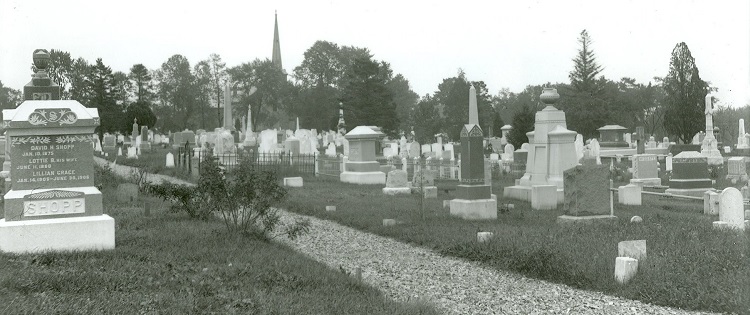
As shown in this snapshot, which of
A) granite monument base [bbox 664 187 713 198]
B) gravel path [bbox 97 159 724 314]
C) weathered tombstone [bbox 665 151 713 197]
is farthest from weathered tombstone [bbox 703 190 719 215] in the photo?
gravel path [bbox 97 159 724 314]

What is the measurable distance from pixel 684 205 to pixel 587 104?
145ft

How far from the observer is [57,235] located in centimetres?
828

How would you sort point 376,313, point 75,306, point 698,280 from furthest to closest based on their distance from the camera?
point 698,280 < point 376,313 < point 75,306

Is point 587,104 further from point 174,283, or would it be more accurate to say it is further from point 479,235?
point 174,283

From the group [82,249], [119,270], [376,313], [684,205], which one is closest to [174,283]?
[119,270]

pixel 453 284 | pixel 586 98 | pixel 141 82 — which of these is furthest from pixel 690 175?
pixel 141 82

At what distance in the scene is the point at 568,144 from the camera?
642 inches

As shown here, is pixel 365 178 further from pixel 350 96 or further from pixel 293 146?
pixel 350 96

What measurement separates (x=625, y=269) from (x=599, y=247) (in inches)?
52.4

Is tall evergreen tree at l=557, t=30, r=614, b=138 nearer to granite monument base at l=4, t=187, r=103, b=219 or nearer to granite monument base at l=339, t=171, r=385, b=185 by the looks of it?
granite monument base at l=339, t=171, r=385, b=185

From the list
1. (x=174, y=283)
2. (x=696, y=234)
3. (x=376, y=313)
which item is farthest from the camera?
(x=696, y=234)

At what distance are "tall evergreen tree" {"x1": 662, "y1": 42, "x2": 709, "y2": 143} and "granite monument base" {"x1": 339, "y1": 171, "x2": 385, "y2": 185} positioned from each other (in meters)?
31.9

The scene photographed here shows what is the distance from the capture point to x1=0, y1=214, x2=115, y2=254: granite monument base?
8.08 meters

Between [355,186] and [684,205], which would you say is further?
[355,186]
